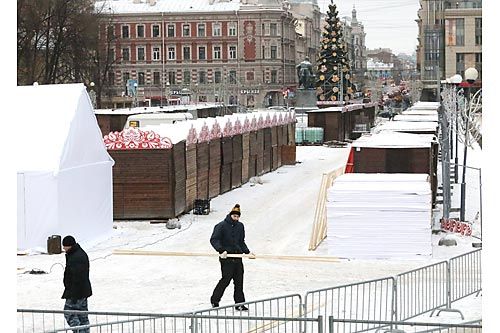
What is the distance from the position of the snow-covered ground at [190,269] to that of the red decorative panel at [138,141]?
1808 mm

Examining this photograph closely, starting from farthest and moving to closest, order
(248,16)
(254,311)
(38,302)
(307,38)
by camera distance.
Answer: (307,38) → (248,16) → (38,302) → (254,311)

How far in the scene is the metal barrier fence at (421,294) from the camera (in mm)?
13250

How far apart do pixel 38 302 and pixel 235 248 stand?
3.31m

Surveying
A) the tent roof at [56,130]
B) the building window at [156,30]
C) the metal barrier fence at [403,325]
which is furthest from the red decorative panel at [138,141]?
the building window at [156,30]

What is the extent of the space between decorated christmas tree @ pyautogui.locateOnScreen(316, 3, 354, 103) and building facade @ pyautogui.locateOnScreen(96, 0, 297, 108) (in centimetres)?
2402

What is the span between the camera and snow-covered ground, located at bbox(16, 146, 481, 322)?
1491cm

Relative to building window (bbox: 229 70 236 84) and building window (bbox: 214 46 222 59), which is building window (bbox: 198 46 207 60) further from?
building window (bbox: 229 70 236 84)

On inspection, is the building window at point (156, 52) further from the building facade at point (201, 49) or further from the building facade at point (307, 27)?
the building facade at point (307, 27)

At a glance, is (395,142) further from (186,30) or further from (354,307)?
Result: (186,30)

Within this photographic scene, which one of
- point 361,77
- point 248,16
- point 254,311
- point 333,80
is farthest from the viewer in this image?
point 361,77

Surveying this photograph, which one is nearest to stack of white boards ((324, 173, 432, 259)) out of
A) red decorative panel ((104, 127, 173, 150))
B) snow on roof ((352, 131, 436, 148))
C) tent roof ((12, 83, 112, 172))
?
snow on roof ((352, 131, 436, 148))

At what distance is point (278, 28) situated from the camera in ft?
333

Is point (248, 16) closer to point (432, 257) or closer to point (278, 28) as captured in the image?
point (278, 28)
